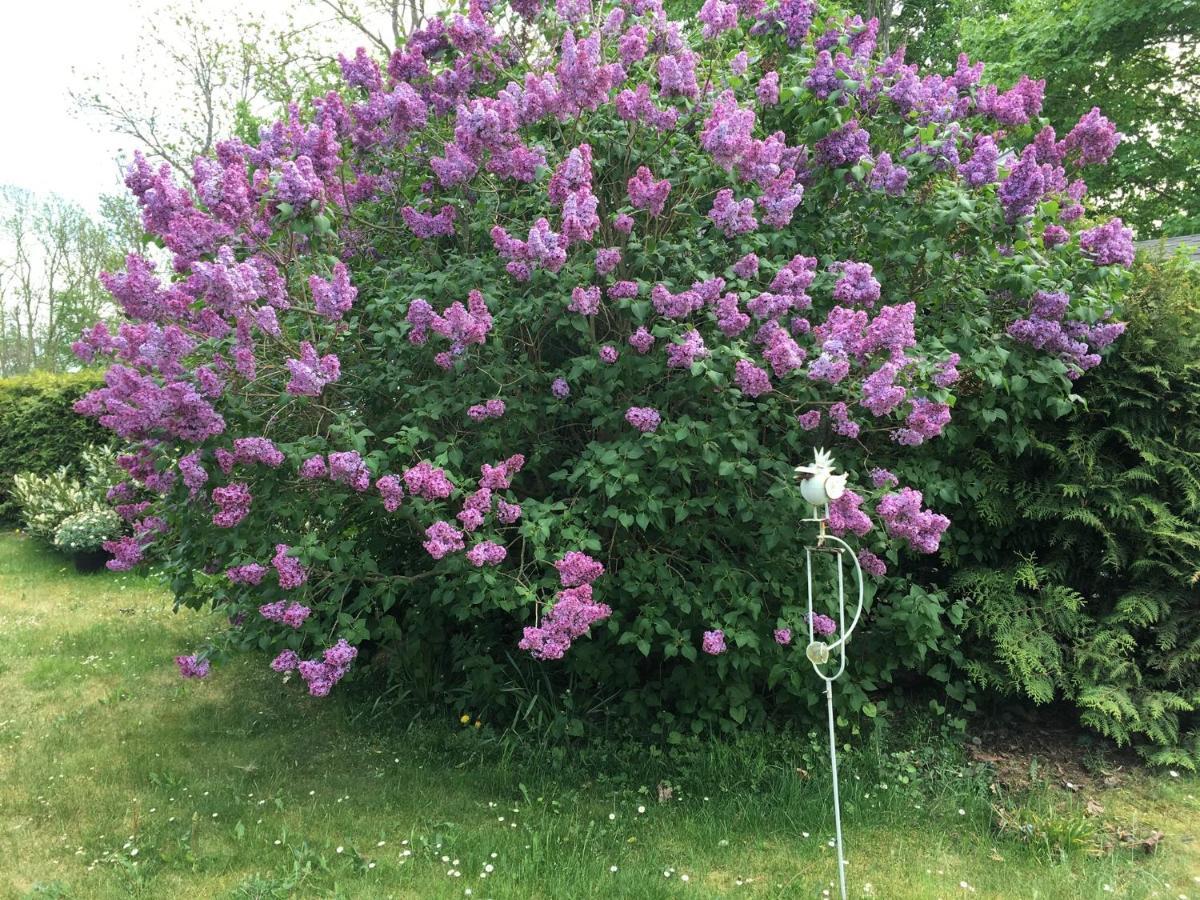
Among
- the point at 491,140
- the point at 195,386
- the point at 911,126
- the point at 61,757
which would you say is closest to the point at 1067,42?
the point at 911,126

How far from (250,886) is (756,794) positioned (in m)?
2.00

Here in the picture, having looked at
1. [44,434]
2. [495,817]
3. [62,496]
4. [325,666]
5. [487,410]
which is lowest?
[495,817]

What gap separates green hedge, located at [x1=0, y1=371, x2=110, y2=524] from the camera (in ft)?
35.0

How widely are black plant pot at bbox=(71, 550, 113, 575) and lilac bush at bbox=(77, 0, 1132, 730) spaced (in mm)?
4990

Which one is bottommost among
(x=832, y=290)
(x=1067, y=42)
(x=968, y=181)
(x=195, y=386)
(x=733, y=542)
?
(x=733, y=542)

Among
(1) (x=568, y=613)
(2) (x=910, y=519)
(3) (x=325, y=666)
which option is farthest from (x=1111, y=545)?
(3) (x=325, y=666)

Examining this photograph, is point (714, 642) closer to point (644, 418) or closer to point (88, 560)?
point (644, 418)

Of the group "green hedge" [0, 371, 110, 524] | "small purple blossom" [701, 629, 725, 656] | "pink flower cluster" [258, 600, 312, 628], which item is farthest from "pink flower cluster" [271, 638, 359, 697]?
"green hedge" [0, 371, 110, 524]

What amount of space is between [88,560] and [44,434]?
141 inches

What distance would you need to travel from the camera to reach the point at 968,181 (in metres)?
3.67

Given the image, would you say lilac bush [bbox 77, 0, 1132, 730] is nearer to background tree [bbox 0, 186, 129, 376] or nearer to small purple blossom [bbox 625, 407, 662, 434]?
small purple blossom [bbox 625, 407, 662, 434]

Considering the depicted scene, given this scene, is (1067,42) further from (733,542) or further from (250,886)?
(250,886)

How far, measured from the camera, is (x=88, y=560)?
8.27 metres

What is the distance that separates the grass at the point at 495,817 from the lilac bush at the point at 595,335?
16.7 inches
